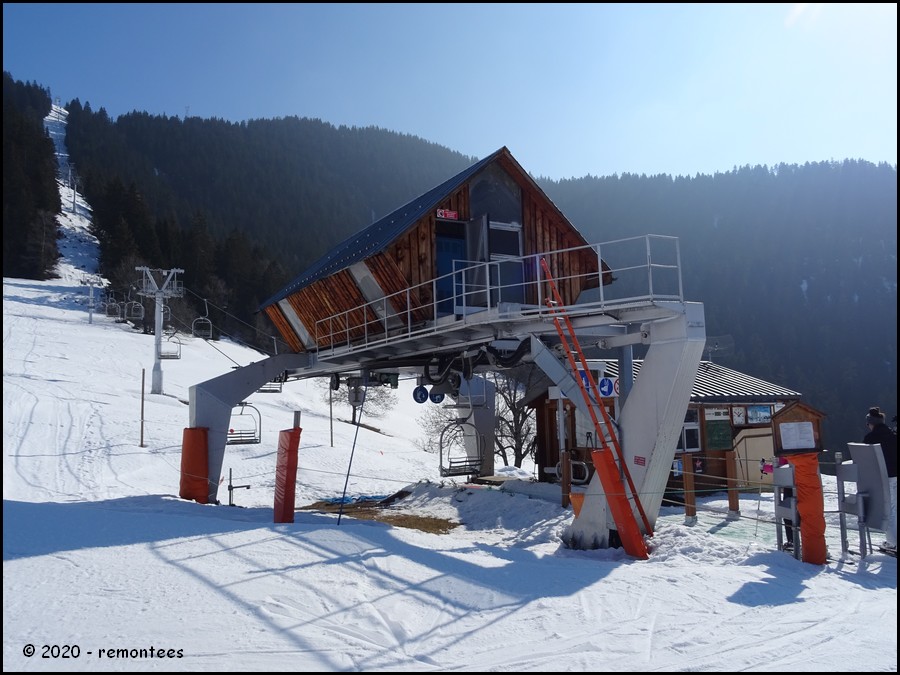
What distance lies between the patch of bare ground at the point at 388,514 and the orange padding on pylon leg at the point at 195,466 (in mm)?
3577

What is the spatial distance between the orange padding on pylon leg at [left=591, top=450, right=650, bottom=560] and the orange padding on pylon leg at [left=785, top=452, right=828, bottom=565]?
100 inches

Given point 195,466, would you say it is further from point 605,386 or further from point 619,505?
point 619,505

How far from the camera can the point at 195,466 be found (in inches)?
783

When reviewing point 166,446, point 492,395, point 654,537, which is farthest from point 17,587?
point 166,446

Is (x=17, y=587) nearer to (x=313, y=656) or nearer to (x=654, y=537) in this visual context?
(x=313, y=656)

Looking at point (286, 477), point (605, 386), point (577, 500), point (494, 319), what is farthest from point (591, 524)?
point (286, 477)

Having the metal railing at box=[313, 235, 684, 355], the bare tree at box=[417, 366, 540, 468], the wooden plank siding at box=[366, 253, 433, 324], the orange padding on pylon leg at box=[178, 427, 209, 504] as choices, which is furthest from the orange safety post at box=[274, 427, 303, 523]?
the bare tree at box=[417, 366, 540, 468]

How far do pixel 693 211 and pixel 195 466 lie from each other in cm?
16247

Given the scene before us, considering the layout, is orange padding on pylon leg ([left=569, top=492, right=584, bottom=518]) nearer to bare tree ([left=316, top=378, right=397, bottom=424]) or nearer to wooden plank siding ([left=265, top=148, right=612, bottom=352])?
wooden plank siding ([left=265, top=148, right=612, bottom=352])

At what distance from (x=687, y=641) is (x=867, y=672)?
5.10ft

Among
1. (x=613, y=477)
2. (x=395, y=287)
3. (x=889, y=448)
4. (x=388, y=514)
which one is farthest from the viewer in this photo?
(x=388, y=514)

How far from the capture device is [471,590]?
28.8 ft

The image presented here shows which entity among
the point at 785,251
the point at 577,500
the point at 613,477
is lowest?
the point at 577,500

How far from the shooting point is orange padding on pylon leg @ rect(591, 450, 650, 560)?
12375 mm
